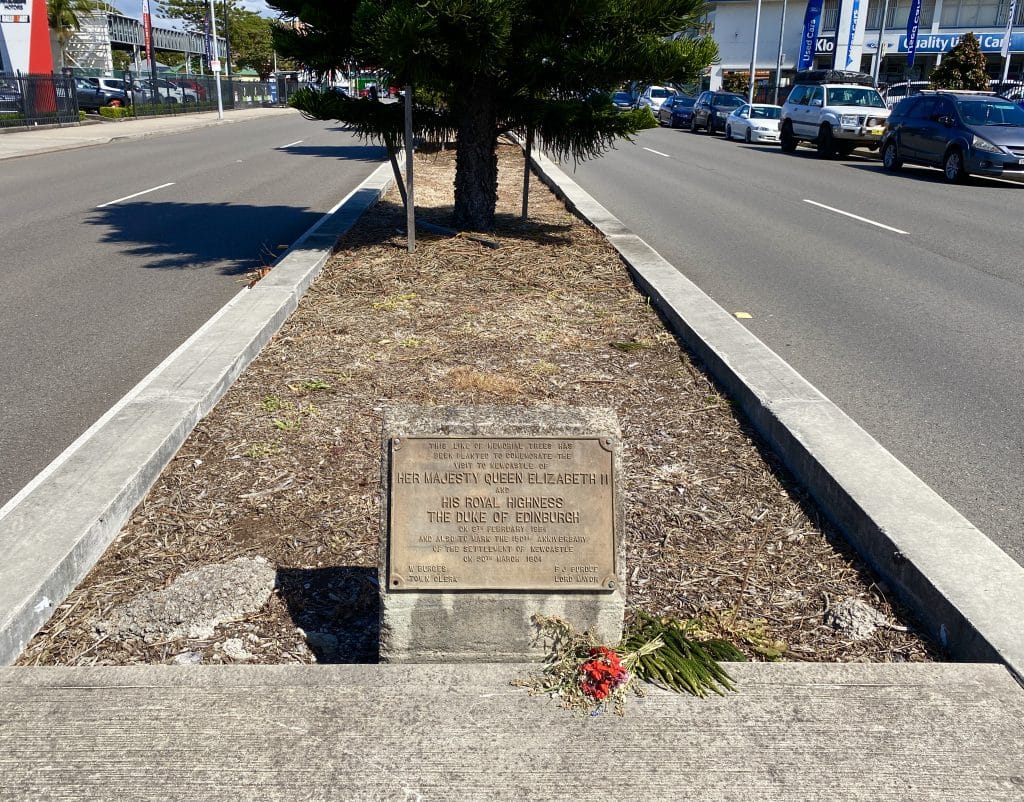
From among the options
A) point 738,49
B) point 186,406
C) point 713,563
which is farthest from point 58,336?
point 738,49

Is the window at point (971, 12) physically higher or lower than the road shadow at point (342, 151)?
higher

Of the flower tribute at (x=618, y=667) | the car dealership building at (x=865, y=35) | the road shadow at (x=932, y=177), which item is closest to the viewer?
the flower tribute at (x=618, y=667)

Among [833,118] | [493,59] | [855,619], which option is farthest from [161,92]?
[855,619]

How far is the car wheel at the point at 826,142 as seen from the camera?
2572 centimetres

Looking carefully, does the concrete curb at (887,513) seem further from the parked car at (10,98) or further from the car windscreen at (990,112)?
the parked car at (10,98)

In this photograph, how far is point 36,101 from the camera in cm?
3206

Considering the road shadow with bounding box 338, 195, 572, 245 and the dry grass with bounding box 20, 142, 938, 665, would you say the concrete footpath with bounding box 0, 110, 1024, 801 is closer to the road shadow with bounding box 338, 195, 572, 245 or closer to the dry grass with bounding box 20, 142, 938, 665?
the dry grass with bounding box 20, 142, 938, 665

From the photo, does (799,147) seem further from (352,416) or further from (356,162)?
(352,416)

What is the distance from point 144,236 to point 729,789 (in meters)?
10.8

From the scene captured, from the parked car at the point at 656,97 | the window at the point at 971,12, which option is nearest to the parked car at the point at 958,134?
the parked car at the point at 656,97

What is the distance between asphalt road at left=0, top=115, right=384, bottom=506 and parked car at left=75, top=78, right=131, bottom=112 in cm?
2381

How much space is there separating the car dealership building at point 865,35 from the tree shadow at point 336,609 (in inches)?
2114

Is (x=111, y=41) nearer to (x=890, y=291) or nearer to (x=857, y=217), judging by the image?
(x=857, y=217)

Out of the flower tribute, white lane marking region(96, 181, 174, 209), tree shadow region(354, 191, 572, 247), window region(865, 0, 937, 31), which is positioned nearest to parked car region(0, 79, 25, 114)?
white lane marking region(96, 181, 174, 209)
